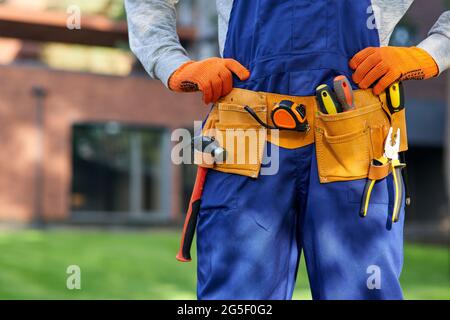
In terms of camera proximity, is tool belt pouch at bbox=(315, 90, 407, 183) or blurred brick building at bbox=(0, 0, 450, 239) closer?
tool belt pouch at bbox=(315, 90, 407, 183)

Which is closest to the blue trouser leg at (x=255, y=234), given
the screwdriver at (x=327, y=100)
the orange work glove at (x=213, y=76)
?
the screwdriver at (x=327, y=100)

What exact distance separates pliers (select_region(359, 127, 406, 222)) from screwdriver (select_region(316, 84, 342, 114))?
0.16 m

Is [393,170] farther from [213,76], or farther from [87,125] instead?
[87,125]

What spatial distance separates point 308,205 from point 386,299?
0.97 ft

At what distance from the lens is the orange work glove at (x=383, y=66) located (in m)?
1.94

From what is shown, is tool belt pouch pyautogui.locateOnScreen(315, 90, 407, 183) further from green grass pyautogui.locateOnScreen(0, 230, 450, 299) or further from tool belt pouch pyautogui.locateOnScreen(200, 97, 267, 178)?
green grass pyautogui.locateOnScreen(0, 230, 450, 299)

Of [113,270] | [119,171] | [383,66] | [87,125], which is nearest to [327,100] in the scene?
[383,66]

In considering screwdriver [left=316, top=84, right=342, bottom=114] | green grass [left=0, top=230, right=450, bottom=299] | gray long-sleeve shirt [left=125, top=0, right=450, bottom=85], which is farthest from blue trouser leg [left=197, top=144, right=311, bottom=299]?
green grass [left=0, top=230, right=450, bottom=299]

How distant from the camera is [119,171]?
24078 mm

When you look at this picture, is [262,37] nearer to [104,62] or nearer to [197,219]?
[197,219]

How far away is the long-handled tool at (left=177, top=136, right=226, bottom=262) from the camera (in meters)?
1.95

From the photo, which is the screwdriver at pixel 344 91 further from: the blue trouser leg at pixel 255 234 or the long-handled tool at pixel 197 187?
the long-handled tool at pixel 197 187

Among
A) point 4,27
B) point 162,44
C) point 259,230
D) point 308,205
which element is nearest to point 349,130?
point 308,205

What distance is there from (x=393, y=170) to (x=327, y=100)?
10.2 inches
